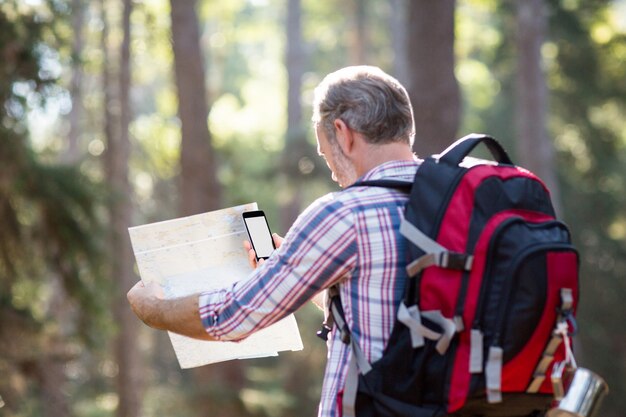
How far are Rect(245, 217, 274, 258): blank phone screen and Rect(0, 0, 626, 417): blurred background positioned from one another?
5244 mm

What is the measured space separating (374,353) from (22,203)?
24.6 feet

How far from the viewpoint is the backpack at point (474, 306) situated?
2.42 m

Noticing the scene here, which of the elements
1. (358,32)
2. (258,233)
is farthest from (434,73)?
(358,32)

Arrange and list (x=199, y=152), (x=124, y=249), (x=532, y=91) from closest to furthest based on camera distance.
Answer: (x=199, y=152), (x=124, y=249), (x=532, y=91)

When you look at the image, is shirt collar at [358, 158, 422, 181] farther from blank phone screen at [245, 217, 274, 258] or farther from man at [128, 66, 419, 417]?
blank phone screen at [245, 217, 274, 258]

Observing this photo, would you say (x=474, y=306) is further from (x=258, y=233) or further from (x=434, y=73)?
(x=434, y=73)

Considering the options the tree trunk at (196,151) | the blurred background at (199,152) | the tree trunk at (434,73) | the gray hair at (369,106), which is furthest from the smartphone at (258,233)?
the tree trunk at (196,151)

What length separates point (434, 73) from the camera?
869 centimetres

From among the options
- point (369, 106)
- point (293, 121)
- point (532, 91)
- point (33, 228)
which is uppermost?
point (369, 106)

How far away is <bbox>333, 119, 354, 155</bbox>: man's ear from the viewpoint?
8.96 feet

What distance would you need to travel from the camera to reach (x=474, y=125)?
24.3m

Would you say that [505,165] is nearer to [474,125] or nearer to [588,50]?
[588,50]

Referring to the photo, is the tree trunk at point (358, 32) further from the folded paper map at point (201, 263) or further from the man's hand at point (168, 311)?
the man's hand at point (168, 311)

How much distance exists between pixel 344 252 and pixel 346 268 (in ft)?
0.15
